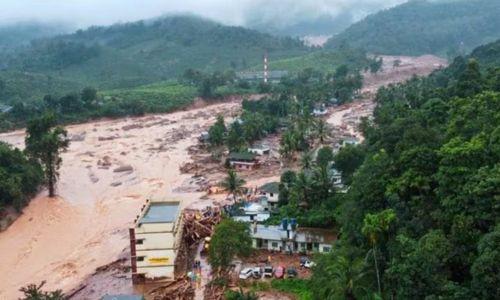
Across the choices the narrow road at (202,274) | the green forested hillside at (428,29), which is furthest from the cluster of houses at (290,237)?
the green forested hillside at (428,29)

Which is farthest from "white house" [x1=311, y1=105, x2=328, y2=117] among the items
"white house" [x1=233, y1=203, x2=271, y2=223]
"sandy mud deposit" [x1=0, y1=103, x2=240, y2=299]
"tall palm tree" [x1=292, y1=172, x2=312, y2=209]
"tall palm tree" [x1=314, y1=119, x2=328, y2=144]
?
"tall palm tree" [x1=292, y1=172, x2=312, y2=209]

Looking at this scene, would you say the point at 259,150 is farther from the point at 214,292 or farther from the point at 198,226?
the point at 214,292

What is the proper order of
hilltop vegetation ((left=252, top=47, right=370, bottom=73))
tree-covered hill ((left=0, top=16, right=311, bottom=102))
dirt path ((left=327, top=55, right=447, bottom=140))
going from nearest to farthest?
dirt path ((left=327, top=55, right=447, bottom=140)) < tree-covered hill ((left=0, top=16, right=311, bottom=102)) < hilltop vegetation ((left=252, top=47, right=370, bottom=73))

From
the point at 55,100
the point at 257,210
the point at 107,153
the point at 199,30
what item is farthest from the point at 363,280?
the point at 199,30

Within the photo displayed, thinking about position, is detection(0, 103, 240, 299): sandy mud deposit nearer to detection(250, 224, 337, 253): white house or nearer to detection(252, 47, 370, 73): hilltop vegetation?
detection(250, 224, 337, 253): white house

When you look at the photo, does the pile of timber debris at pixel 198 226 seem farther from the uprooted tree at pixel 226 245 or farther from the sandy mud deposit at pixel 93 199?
the uprooted tree at pixel 226 245

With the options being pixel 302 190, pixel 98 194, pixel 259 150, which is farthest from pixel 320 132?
pixel 302 190

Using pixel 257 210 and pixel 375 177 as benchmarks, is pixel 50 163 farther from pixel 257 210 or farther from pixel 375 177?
pixel 375 177
